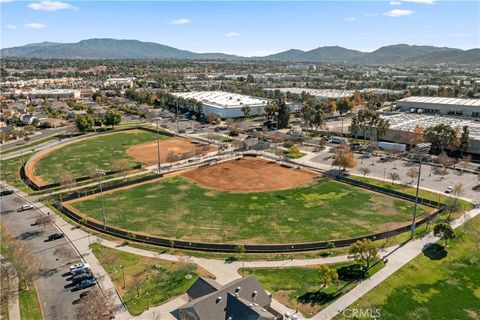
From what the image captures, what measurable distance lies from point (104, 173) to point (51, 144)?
39.3m

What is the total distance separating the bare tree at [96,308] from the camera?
3319cm

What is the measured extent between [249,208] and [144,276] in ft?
78.5

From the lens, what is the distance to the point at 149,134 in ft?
393

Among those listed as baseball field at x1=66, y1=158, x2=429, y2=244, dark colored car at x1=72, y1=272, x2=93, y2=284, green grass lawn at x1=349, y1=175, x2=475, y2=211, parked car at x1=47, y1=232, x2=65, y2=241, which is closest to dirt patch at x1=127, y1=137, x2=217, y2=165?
baseball field at x1=66, y1=158, x2=429, y2=244

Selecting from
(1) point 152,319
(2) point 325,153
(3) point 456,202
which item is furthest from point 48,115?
(3) point 456,202

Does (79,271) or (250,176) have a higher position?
(250,176)

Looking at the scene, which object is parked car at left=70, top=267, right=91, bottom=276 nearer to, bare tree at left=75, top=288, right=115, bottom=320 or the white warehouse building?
bare tree at left=75, top=288, right=115, bottom=320

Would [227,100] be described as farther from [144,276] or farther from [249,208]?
[144,276]

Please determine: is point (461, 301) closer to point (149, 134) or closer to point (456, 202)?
point (456, 202)

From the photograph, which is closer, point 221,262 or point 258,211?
point 221,262

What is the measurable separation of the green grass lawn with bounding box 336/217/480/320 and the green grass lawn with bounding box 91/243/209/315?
1791cm

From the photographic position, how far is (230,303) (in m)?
33.1

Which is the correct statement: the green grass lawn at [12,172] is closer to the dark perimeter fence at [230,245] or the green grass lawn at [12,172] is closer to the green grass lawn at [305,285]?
the dark perimeter fence at [230,245]

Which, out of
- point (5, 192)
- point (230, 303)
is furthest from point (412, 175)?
point (5, 192)
